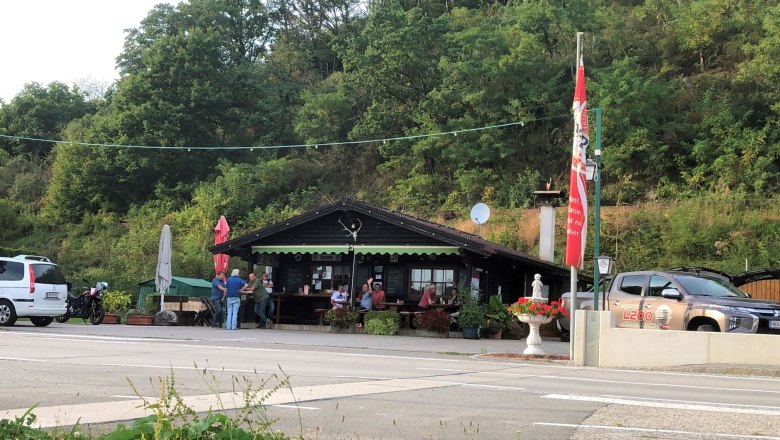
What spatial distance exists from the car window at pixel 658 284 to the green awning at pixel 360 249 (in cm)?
731

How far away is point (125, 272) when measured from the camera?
144 ft

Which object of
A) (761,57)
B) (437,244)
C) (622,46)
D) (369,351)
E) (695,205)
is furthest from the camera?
(622,46)

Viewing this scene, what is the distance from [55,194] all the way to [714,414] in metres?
54.3

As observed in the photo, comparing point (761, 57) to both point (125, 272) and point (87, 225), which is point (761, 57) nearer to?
point (125, 272)

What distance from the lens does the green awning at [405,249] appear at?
26500 mm

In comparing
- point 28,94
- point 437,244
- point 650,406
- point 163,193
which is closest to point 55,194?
point 163,193

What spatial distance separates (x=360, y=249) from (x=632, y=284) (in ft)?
31.1

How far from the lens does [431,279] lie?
2808cm

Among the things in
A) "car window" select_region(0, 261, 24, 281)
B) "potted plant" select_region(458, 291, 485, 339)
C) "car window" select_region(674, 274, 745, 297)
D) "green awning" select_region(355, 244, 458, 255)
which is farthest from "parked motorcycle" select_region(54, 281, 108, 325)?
"car window" select_region(674, 274, 745, 297)

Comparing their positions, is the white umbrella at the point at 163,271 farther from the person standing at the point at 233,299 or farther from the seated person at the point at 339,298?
the seated person at the point at 339,298

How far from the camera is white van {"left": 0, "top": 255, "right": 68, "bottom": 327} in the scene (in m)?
23.0

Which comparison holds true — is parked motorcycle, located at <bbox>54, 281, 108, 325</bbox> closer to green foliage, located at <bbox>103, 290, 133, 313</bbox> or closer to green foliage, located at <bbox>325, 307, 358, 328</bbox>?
green foliage, located at <bbox>103, 290, 133, 313</bbox>

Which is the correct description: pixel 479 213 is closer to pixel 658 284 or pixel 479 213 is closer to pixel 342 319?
pixel 342 319

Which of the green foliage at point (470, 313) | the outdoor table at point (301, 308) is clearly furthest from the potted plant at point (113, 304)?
the green foliage at point (470, 313)
